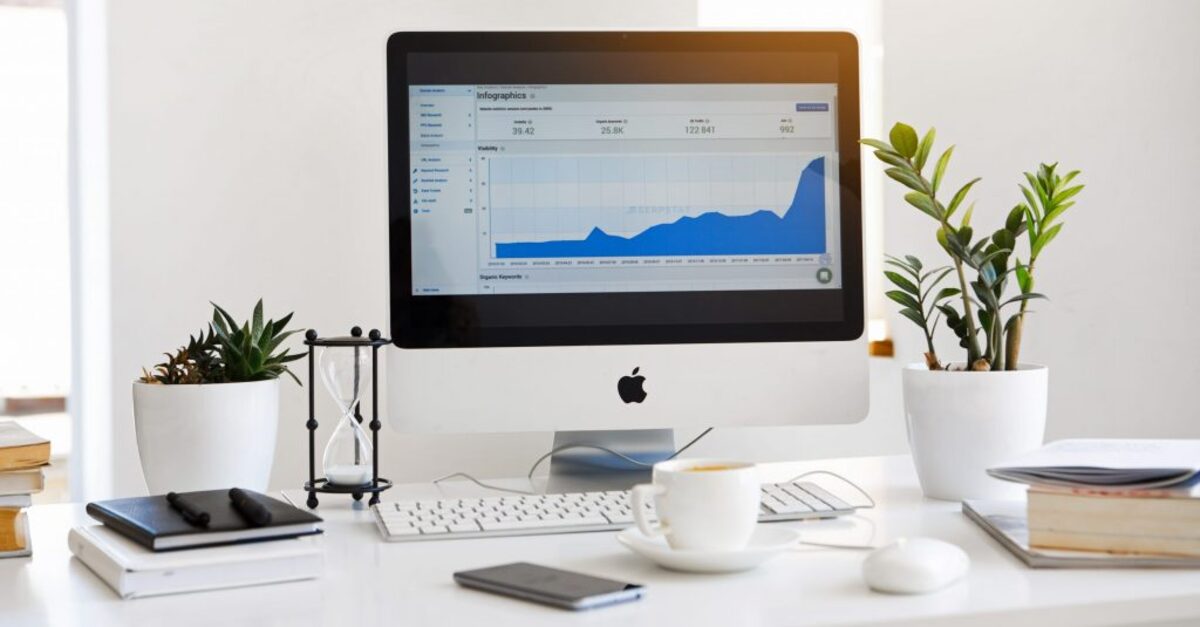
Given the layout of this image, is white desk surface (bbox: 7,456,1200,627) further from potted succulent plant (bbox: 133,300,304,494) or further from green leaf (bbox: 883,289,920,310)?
green leaf (bbox: 883,289,920,310)

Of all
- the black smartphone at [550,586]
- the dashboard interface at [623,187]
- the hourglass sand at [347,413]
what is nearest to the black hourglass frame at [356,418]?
the hourglass sand at [347,413]

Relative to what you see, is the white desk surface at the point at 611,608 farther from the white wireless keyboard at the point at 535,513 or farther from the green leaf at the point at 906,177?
the green leaf at the point at 906,177

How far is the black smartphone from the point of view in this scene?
86 centimetres

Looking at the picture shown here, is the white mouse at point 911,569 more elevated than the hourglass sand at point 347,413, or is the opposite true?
the hourglass sand at point 347,413

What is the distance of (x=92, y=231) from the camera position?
6.00 ft

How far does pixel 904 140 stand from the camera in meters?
1.33

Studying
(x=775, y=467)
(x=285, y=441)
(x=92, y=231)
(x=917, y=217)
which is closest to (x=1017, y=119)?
(x=917, y=217)

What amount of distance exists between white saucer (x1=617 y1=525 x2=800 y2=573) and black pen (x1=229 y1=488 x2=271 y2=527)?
0.30m

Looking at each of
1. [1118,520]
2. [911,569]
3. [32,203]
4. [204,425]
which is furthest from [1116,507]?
[32,203]

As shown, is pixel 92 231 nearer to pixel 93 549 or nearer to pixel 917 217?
pixel 93 549

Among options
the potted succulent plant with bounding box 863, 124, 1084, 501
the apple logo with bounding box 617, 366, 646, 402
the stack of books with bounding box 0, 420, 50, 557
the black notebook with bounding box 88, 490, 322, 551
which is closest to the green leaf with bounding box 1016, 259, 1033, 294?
the potted succulent plant with bounding box 863, 124, 1084, 501

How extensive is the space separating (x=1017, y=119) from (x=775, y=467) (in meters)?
0.84

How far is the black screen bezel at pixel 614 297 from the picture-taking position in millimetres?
1387

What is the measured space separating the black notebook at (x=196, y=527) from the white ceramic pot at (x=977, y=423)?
68cm
